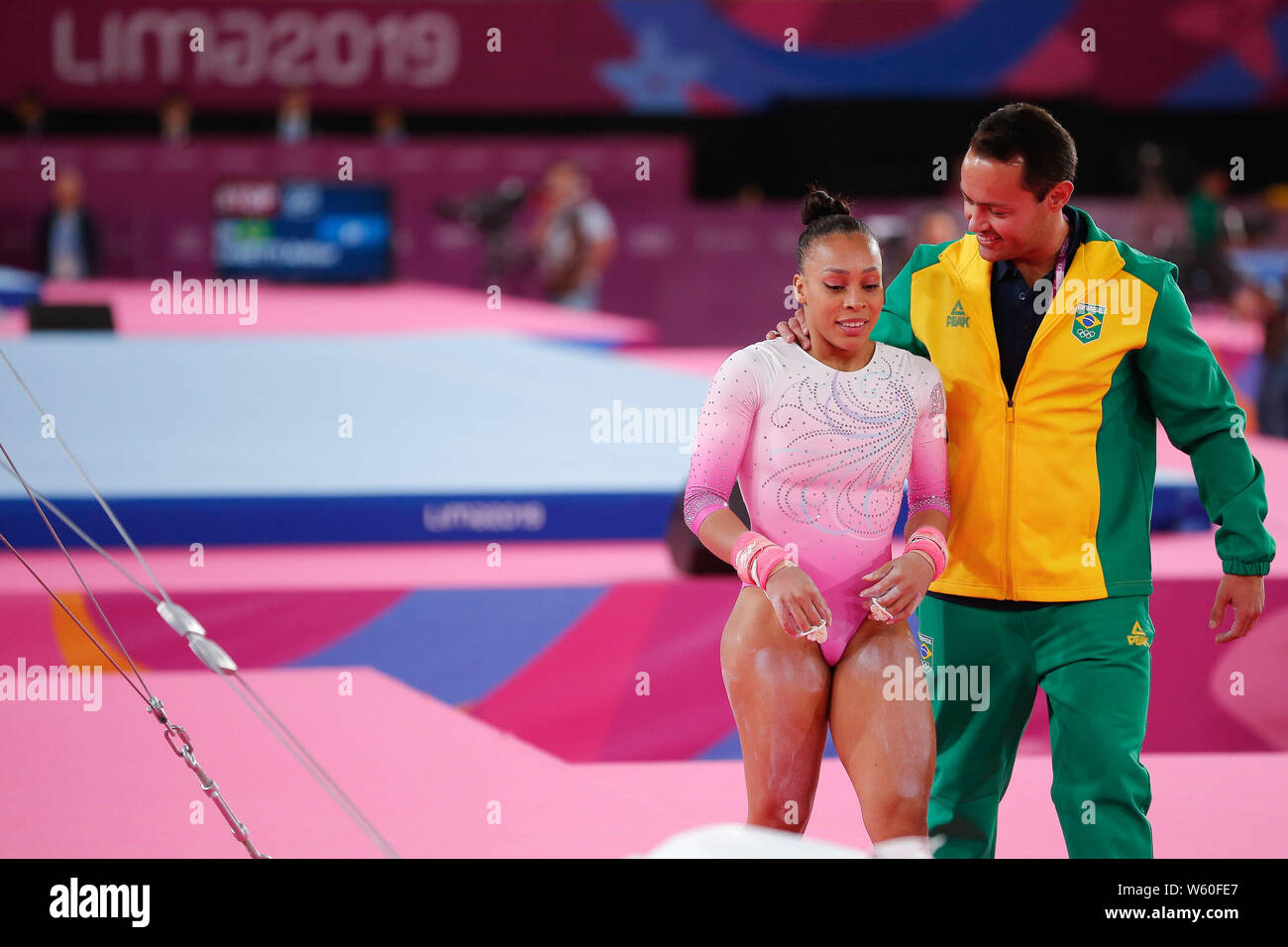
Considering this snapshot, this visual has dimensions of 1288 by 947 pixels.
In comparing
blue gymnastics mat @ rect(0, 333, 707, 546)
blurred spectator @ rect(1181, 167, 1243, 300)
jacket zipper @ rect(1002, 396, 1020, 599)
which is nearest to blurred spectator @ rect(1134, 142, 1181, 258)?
blurred spectator @ rect(1181, 167, 1243, 300)

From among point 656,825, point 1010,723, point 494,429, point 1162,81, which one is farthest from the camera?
point 1162,81

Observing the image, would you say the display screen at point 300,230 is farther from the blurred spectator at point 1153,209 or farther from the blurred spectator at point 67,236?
the blurred spectator at point 1153,209

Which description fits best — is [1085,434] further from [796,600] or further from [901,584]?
[796,600]

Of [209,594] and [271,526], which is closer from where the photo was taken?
[209,594]

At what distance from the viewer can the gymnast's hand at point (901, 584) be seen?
227cm

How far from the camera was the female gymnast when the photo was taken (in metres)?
2.30

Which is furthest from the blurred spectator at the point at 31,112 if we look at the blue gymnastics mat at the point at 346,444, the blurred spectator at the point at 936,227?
the blurred spectator at the point at 936,227

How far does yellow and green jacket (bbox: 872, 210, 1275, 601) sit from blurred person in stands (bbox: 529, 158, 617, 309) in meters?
9.74

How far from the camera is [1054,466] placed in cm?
261

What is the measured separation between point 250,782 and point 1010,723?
1788mm

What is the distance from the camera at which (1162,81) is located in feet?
55.5

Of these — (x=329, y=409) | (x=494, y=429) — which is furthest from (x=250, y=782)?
(x=329, y=409)

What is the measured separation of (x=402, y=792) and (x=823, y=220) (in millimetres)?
1746
